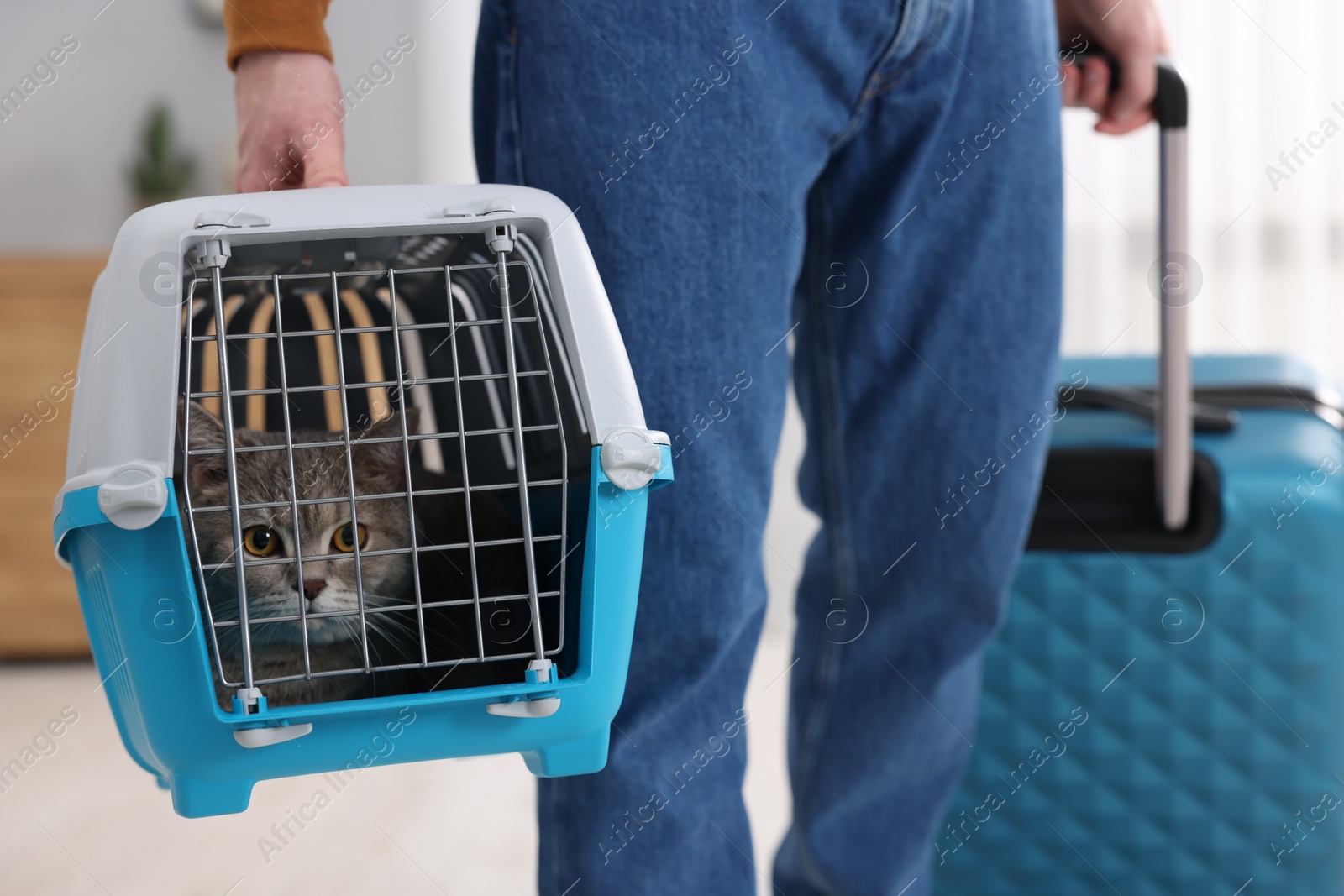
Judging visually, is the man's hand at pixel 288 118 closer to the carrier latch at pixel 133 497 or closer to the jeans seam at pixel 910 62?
the carrier latch at pixel 133 497

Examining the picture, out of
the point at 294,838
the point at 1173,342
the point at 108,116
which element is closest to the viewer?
the point at 1173,342

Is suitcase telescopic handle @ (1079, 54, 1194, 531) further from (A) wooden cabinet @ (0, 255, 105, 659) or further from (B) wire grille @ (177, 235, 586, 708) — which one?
(A) wooden cabinet @ (0, 255, 105, 659)

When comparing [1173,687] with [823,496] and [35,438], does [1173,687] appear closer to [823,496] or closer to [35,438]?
[823,496]

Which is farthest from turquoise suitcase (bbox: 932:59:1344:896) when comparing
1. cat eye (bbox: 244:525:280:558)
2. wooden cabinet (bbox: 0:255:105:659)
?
wooden cabinet (bbox: 0:255:105:659)

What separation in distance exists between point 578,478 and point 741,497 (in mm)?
110

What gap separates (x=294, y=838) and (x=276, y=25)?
1.12 m

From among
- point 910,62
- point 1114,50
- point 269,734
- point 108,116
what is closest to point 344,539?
point 269,734

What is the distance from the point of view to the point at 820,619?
84 cm

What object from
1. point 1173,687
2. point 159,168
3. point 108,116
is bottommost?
point 1173,687

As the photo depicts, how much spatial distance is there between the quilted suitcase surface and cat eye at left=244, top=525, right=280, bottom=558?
695mm

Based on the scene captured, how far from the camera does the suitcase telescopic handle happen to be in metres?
0.87

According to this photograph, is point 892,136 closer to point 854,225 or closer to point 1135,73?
point 854,225

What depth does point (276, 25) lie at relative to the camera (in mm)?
525

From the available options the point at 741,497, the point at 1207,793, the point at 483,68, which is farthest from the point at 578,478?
the point at 1207,793
